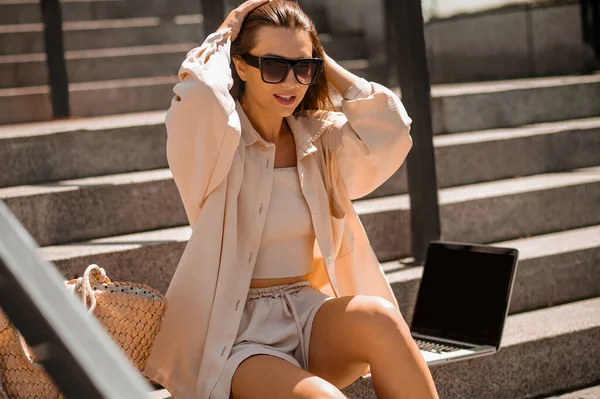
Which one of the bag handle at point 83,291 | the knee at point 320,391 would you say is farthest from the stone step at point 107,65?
the knee at point 320,391

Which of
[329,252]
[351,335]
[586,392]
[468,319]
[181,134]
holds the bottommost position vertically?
[586,392]

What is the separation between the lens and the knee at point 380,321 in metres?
2.48

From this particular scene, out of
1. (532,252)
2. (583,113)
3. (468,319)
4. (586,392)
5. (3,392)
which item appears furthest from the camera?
(583,113)

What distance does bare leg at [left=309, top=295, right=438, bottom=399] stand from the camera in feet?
8.04

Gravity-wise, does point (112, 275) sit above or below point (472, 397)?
above

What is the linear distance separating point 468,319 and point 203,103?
1328 millimetres

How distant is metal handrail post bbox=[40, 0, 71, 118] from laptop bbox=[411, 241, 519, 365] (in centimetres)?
246

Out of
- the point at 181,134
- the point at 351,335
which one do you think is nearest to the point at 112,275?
Result: the point at 181,134

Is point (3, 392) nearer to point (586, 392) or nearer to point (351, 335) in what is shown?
point (351, 335)

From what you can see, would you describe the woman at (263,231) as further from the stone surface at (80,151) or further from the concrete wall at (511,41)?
the concrete wall at (511,41)

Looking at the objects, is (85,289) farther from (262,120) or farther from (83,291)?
(262,120)

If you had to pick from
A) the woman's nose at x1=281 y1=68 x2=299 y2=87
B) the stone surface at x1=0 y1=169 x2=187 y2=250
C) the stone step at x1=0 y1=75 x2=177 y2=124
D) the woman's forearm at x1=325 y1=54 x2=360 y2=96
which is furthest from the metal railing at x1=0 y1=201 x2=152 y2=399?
the stone step at x1=0 y1=75 x2=177 y2=124

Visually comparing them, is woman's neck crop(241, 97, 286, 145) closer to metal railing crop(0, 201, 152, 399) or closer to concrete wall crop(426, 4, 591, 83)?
→ metal railing crop(0, 201, 152, 399)

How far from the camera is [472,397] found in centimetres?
338
